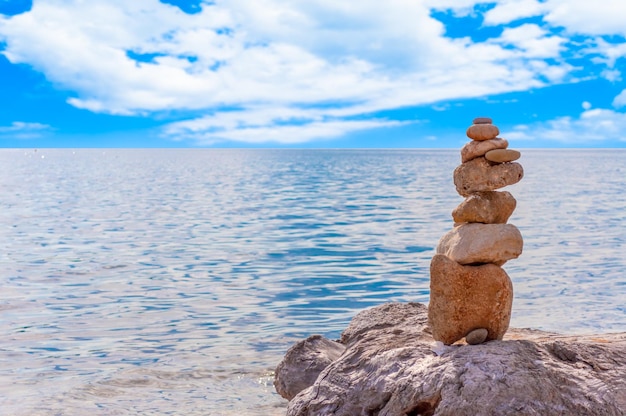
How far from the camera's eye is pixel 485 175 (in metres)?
8.91

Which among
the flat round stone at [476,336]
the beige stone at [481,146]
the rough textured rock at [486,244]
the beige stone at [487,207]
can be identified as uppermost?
the beige stone at [481,146]

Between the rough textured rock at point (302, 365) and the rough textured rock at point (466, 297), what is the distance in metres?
2.08

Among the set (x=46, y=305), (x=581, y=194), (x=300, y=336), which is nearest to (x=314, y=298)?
(x=300, y=336)

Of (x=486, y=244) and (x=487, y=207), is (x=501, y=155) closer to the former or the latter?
(x=487, y=207)

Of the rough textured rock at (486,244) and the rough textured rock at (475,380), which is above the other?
the rough textured rock at (486,244)

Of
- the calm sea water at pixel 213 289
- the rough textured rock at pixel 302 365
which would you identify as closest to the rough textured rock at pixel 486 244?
the rough textured rock at pixel 302 365

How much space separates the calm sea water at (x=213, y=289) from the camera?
12.6 m

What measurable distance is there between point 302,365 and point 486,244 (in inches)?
124

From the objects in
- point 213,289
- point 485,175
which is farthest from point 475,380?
point 213,289

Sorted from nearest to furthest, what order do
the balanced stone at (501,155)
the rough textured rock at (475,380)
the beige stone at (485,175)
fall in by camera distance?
the rough textured rock at (475,380) → the balanced stone at (501,155) → the beige stone at (485,175)

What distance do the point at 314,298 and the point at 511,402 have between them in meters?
11.4

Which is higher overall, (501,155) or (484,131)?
(484,131)

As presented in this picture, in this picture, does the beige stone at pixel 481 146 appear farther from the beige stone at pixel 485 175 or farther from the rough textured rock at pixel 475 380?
the rough textured rock at pixel 475 380

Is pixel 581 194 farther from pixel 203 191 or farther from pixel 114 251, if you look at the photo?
pixel 114 251
